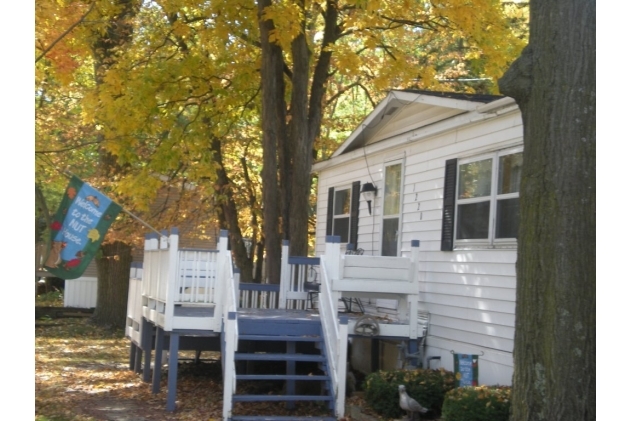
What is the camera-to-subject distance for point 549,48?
7.06 meters

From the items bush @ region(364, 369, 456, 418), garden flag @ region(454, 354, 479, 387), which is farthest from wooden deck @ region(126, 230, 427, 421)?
garden flag @ region(454, 354, 479, 387)

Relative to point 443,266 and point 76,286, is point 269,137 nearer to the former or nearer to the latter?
point 443,266

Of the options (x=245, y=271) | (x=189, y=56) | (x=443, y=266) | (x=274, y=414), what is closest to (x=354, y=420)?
(x=274, y=414)

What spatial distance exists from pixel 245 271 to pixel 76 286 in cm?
802

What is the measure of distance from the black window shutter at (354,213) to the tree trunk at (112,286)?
9652 millimetres

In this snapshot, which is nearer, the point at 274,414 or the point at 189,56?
the point at 274,414

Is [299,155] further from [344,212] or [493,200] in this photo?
[493,200]

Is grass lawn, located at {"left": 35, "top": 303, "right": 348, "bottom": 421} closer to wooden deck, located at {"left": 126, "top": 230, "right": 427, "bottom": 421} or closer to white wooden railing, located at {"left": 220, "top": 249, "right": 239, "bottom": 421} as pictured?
wooden deck, located at {"left": 126, "top": 230, "right": 427, "bottom": 421}

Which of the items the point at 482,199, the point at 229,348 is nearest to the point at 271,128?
the point at 482,199

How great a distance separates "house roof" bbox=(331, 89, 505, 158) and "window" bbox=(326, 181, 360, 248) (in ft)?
2.51

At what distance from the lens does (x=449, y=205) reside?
11.8m

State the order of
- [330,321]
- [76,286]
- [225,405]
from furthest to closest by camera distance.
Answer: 1. [76,286]
2. [330,321]
3. [225,405]

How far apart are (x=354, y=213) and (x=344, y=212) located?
0.80m

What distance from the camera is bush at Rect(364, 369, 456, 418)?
33.4ft
